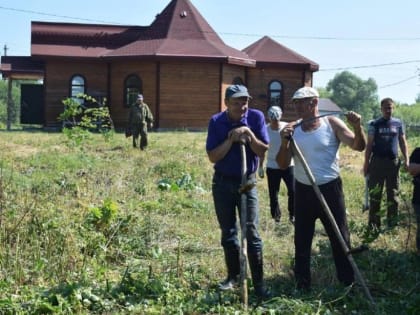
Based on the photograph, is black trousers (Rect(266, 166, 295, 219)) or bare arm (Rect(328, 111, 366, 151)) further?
black trousers (Rect(266, 166, 295, 219))

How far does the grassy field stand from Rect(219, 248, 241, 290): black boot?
0.49 ft

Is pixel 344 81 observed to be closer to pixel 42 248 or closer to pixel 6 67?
pixel 6 67

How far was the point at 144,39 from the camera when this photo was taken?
2306 cm

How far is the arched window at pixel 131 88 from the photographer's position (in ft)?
71.8

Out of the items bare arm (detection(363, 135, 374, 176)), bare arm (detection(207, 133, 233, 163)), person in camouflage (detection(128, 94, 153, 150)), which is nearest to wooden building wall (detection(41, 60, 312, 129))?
person in camouflage (detection(128, 94, 153, 150))

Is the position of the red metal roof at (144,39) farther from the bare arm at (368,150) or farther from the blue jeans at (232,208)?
the blue jeans at (232,208)

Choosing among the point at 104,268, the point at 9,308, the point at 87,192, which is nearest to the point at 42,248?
the point at 104,268

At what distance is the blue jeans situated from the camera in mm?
4711

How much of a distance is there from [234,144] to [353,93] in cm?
8971

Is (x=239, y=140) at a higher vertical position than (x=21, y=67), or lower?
lower

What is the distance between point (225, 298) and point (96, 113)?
5.15 m

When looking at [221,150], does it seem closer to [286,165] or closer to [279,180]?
[286,165]

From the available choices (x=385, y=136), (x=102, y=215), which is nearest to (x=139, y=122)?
(x=385, y=136)

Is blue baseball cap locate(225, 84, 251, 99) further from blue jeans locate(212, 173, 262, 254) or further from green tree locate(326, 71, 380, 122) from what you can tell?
green tree locate(326, 71, 380, 122)
